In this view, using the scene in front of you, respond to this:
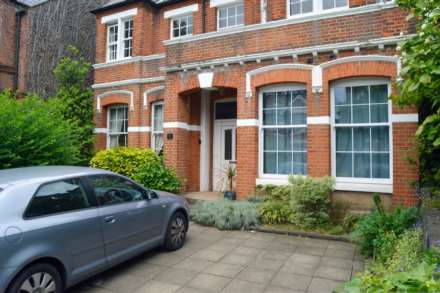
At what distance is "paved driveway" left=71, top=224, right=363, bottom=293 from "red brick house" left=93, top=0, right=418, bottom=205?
6.94ft

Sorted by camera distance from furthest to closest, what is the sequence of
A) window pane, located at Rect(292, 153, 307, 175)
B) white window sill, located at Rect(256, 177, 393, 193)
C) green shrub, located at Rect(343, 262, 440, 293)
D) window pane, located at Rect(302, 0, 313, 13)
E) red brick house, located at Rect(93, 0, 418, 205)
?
window pane, located at Rect(302, 0, 313, 13), window pane, located at Rect(292, 153, 307, 175), red brick house, located at Rect(93, 0, 418, 205), white window sill, located at Rect(256, 177, 393, 193), green shrub, located at Rect(343, 262, 440, 293)

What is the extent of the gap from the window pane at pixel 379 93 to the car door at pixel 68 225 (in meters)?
6.08

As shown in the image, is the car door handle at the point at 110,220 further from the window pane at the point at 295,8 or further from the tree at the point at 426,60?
the window pane at the point at 295,8

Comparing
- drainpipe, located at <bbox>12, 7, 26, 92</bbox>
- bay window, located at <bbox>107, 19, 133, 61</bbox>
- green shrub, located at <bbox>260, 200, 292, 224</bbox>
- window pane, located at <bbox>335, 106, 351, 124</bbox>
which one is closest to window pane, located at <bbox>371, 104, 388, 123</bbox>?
window pane, located at <bbox>335, 106, 351, 124</bbox>

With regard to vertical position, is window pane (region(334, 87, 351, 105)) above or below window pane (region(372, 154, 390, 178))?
above

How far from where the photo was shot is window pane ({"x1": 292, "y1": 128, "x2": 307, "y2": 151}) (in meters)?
7.61

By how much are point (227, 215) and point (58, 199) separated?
158 inches

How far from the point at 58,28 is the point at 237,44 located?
1005 cm

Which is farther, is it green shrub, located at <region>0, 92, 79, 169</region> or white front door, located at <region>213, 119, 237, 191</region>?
white front door, located at <region>213, 119, 237, 191</region>

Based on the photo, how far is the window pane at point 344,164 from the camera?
7.10 meters

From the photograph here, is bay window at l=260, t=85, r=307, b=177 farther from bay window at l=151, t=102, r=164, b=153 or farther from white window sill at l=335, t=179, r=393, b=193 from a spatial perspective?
bay window at l=151, t=102, r=164, b=153

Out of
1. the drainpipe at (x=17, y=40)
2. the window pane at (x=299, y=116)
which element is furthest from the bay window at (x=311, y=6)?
the drainpipe at (x=17, y=40)

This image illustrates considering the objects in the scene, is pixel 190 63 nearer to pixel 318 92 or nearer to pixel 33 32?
pixel 318 92

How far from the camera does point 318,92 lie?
23.6 ft
